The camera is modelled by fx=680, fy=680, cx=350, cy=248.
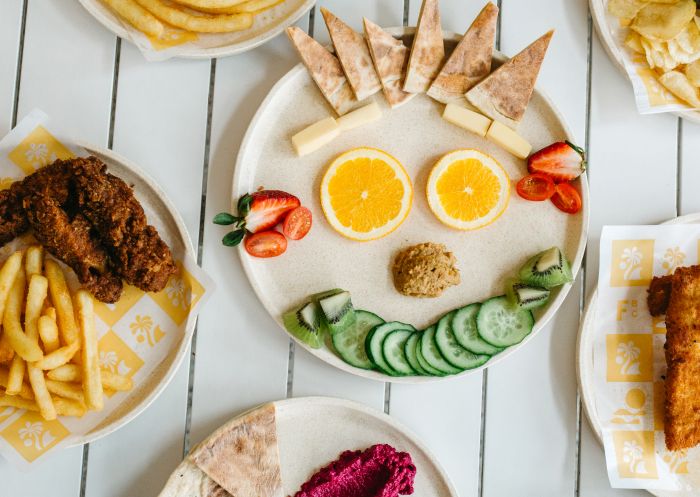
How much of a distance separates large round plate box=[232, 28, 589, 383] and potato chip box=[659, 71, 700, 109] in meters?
0.50

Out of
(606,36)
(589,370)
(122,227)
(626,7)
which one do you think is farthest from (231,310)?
(626,7)

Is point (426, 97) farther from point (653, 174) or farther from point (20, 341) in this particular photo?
point (20, 341)

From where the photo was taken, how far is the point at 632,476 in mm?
2945

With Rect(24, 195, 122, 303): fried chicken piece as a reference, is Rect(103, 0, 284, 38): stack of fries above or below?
above

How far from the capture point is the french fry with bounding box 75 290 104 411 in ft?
8.28

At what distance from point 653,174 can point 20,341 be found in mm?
2720

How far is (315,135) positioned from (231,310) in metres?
0.82

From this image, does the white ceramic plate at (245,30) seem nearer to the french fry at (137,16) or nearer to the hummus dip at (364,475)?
the french fry at (137,16)

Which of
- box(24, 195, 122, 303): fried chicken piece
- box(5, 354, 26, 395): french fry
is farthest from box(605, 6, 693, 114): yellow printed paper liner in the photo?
box(5, 354, 26, 395): french fry

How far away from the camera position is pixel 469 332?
281 centimetres

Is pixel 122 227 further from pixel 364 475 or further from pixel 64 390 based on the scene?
pixel 364 475

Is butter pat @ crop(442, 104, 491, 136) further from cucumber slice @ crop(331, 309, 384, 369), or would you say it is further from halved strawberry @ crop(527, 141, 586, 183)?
cucumber slice @ crop(331, 309, 384, 369)

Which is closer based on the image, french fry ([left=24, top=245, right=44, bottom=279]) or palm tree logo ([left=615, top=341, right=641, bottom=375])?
french fry ([left=24, top=245, right=44, bottom=279])

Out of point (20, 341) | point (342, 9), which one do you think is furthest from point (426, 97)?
point (20, 341)
